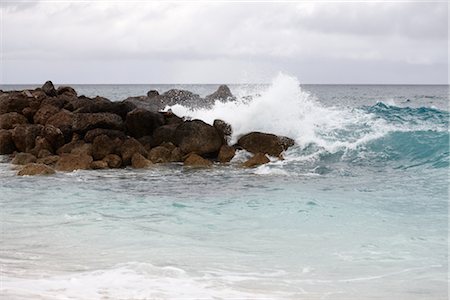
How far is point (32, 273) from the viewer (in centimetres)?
591

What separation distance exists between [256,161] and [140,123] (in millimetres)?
3485

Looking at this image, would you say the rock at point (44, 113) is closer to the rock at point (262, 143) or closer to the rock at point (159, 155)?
the rock at point (159, 155)

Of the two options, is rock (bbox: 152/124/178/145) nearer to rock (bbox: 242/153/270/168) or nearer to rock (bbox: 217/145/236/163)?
rock (bbox: 217/145/236/163)

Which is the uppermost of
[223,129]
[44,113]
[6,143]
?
[44,113]

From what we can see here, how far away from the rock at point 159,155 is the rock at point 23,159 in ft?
9.37

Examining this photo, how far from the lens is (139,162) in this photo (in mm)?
14617

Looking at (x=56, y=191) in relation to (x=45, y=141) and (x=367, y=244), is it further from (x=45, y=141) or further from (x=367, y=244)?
(x=367, y=244)

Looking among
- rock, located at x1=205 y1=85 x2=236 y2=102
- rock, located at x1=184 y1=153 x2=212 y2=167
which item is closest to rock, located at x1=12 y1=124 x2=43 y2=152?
rock, located at x1=184 y1=153 x2=212 y2=167

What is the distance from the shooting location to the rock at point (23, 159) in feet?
48.1

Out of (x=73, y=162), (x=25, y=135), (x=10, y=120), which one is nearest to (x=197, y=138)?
(x=73, y=162)

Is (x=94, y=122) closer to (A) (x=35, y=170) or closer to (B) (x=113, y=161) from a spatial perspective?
(B) (x=113, y=161)

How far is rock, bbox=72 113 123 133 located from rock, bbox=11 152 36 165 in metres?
1.48

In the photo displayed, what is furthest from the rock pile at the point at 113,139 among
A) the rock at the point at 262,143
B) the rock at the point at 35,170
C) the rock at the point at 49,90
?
the rock at the point at 49,90

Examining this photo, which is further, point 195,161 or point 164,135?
point 164,135
